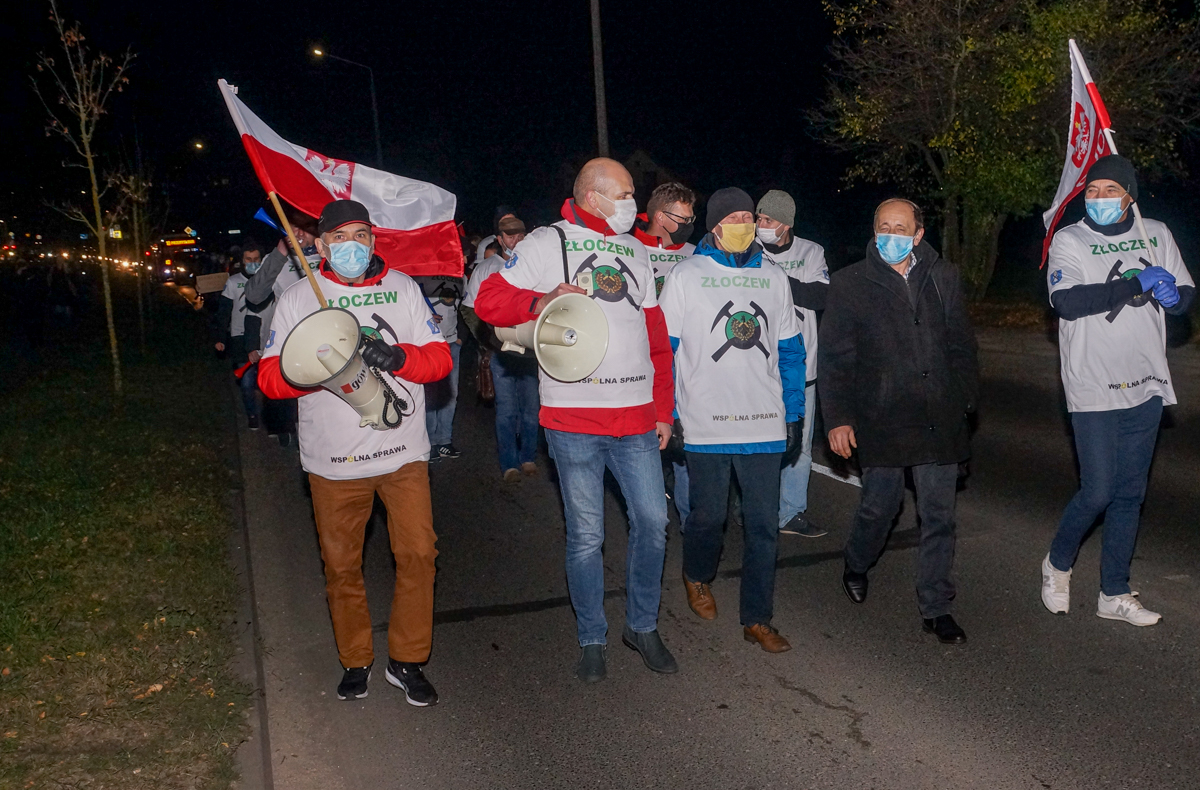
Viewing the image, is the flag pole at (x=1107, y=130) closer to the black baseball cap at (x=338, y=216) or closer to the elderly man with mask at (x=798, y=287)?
the elderly man with mask at (x=798, y=287)

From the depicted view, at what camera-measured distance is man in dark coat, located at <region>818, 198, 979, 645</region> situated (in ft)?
16.2

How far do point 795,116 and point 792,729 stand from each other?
112ft

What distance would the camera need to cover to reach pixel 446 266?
6.21m

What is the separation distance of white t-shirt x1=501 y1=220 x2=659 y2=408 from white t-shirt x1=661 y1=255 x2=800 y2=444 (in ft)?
1.30

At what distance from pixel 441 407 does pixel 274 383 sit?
17.1ft

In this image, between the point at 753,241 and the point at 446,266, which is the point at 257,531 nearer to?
the point at 446,266

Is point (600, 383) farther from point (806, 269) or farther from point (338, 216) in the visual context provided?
point (806, 269)

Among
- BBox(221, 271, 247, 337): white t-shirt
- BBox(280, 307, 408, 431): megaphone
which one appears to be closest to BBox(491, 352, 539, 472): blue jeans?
BBox(221, 271, 247, 337): white t-shirt

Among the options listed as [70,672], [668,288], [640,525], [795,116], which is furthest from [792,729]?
[795,116]

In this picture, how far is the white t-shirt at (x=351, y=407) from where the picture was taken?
14.4 ft

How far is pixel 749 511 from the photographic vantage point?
4996 mm

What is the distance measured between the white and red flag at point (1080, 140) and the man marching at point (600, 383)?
193 cm

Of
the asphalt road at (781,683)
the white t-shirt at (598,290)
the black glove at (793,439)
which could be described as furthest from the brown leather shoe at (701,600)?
the white t-shirt at (598,290)

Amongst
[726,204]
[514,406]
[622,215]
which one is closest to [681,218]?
[726,204]
